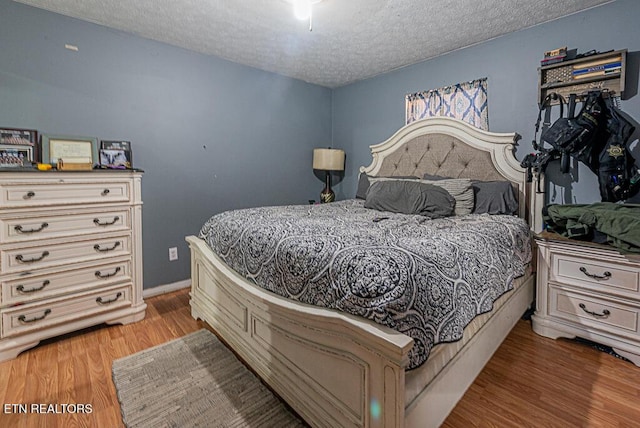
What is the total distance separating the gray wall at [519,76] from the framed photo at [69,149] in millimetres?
2796

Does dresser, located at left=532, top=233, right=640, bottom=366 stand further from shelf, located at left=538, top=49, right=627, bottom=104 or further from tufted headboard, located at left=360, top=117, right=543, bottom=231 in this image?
shelf, located at left=538, top=49, right=627, bottom=104

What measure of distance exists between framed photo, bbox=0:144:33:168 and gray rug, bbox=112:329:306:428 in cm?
156

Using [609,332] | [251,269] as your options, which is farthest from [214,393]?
[609,332]

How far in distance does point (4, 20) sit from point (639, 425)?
4.32m

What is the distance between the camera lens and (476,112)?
2.85 m

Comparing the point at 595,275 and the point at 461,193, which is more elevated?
the point at 461,193

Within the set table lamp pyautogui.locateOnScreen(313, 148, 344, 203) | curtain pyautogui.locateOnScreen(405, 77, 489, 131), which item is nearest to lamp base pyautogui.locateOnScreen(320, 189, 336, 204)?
table lamp pyautogui.locateOnScreen(313, 148, 344, 203)

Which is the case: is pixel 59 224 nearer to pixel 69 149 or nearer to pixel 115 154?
pixel 69 149

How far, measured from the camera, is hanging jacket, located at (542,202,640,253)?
1695 millimetres

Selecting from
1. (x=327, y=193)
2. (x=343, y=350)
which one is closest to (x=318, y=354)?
(x=343, y=350)

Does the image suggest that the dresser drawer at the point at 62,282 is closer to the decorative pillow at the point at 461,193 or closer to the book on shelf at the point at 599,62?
the decorative pillow at the point at 461,193

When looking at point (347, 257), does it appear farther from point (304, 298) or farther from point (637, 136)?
point (637, 136)

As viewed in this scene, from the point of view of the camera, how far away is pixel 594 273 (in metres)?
1.88

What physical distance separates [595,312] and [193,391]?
2.38 m
